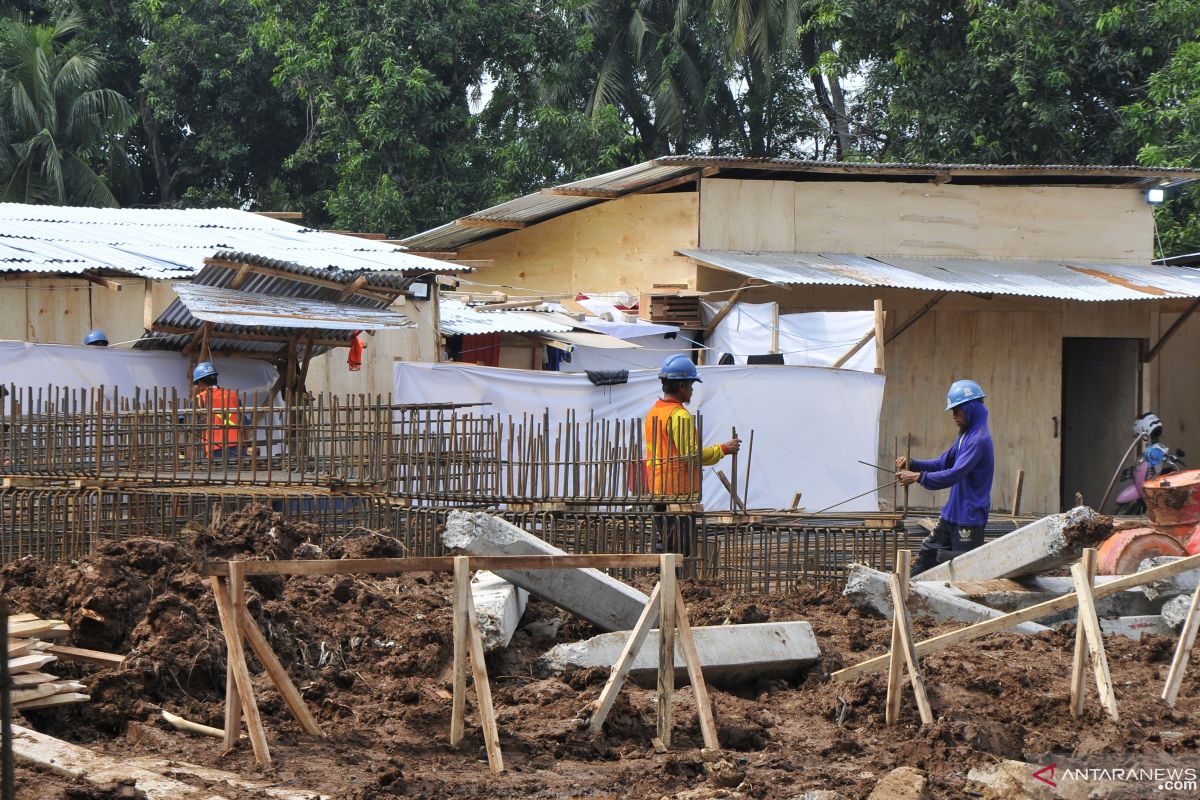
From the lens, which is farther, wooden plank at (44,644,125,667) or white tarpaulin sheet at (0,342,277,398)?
white tarpaulin sheet at (0,342,277,398)

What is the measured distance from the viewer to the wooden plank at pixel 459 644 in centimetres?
628

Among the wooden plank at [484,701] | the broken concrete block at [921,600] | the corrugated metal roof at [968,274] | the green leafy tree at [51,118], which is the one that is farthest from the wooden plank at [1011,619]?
the green leafy tree at [51,118]

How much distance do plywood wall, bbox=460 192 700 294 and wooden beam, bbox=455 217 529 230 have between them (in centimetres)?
37

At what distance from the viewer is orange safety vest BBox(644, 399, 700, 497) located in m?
9.73

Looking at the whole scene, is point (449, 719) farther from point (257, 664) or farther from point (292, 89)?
point (292, 89)

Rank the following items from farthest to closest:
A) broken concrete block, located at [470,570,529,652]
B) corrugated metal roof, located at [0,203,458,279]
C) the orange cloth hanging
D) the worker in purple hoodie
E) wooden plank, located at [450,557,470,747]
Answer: the orange cloth hanging → corrugated metal roof, located at [0,203,458,279] → the worker in purple hoodie → broken concrete block, located at [470,570,529,652] → wooden plank, located at [450,557,470,747]

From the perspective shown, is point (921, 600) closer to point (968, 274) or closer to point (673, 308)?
point (673, 308)

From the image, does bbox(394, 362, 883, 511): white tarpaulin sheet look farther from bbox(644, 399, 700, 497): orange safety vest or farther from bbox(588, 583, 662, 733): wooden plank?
bbox(588, 583, 662, 733): wooden plank

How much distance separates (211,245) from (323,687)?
9.69 metres

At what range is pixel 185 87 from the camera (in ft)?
91.3

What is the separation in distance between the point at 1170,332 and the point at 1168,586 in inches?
421

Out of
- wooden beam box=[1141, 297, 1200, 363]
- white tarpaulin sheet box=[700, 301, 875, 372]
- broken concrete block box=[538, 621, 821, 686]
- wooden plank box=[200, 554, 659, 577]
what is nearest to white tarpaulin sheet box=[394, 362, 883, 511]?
white tarpaulin sheet box=[700, 301, 875, 372]

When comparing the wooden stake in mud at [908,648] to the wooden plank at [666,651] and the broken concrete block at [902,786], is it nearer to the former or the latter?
the broken concrete block at [902,786]

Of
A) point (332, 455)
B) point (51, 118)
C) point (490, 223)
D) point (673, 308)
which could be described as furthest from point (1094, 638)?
point (51, 118)
